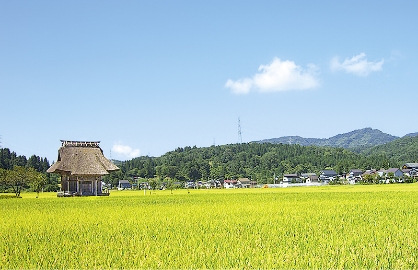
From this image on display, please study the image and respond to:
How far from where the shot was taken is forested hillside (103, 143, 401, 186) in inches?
5157

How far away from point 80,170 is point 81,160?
150 cm

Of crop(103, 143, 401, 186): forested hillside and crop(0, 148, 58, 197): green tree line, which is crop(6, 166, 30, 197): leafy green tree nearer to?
crop(0, 148, 58, 197): green tree line

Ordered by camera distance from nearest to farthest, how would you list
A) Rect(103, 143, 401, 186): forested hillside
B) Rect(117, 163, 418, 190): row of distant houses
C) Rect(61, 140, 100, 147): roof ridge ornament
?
Rect(61, 140, 100, 147): roof ridge ornament, Rect(117, 163, 418, 190): row of distant houses, Rect(103, 143, 401, 186): forested hillside

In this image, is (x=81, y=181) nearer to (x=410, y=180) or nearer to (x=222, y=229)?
(x=222, y=229)

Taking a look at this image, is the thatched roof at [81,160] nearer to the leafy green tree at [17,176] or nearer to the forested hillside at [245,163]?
the leafy green tree at [17,176]

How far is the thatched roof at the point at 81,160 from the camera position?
48438mm

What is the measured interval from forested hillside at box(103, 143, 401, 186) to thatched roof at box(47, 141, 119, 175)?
62.3m

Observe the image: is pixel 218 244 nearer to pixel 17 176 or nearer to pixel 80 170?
pixel 80 170

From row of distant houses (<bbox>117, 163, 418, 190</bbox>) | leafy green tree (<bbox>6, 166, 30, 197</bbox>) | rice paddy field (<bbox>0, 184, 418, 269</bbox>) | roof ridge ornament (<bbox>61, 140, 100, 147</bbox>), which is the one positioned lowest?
rice paddy field (<bbox>0, 184, 418, 269</bbox>)

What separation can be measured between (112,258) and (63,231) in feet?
14.9

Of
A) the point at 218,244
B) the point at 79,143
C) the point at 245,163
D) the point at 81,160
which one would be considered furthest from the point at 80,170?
the point at 245,163

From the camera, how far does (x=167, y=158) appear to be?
158m

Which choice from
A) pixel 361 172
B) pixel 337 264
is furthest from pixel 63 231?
pixel 361 172

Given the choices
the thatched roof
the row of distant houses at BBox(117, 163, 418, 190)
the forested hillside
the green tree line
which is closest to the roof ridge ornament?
the thatched roof
